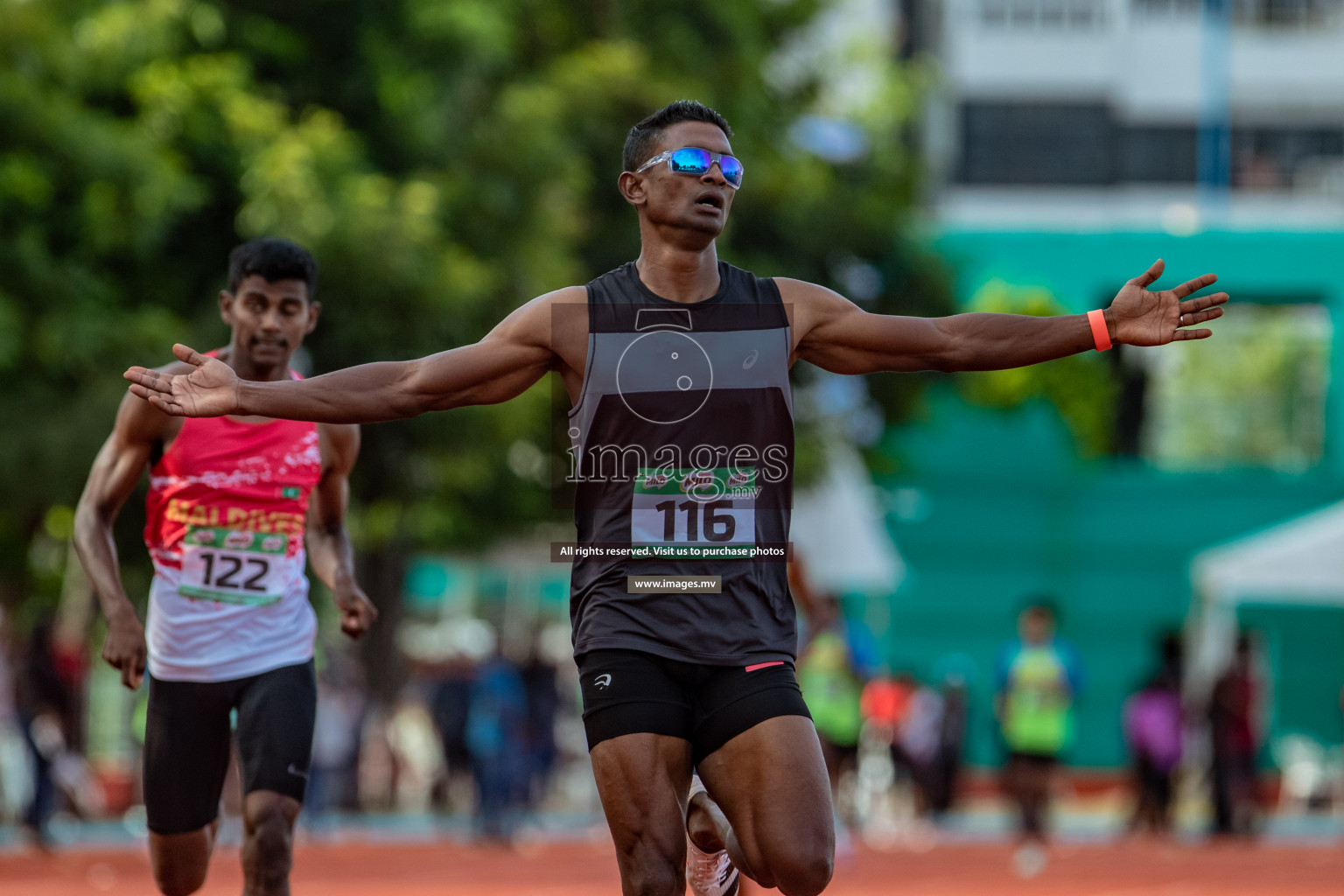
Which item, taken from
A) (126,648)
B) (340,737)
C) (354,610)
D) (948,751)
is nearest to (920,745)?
(948,751)

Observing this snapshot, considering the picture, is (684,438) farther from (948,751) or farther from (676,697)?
(948,751)

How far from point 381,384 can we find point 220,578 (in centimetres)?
172

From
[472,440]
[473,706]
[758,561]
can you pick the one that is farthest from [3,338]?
[758,561]

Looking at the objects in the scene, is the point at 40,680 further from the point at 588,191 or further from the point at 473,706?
the point at 588,191

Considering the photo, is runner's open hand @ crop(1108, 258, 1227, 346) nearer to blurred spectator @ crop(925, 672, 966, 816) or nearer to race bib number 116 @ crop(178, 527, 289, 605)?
race bib number 116 @ crop(178, 527, 289, 605)

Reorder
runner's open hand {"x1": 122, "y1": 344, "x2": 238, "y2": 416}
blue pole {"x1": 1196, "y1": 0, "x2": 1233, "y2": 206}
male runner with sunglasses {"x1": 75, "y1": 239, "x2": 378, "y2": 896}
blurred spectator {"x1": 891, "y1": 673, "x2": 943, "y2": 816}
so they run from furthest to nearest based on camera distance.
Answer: blue pole {"x1": 1196, "y1": 0, "x2": 1233, "y2": 206}, blurred spectator {"x1": 891, "y1": 673, "x2": 943, "y2": 816}, male runner with sunglasses {"x1": 75, "y1": 239, "x2": 378, "y2": 896}, runner's open hand {"x1": 122, "y1": 344, "x2": 238, "y2": 416}

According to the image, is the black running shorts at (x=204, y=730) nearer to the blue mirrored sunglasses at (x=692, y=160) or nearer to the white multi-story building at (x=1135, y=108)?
the blue mirrored sunglasses at (x=692, y=160)

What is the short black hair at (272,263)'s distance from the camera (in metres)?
7.13

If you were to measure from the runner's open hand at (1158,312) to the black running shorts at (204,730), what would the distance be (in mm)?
3121

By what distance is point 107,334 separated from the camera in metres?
15.6

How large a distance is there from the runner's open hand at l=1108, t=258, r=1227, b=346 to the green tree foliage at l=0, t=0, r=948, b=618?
1083 cm

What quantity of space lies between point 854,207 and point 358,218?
1213cm

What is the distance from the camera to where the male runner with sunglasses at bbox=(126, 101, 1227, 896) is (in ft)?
18.5

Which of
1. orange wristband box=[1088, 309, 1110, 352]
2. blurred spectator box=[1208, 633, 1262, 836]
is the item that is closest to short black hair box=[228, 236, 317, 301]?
orange wristband box=[1088, 309, 1110, 352]
